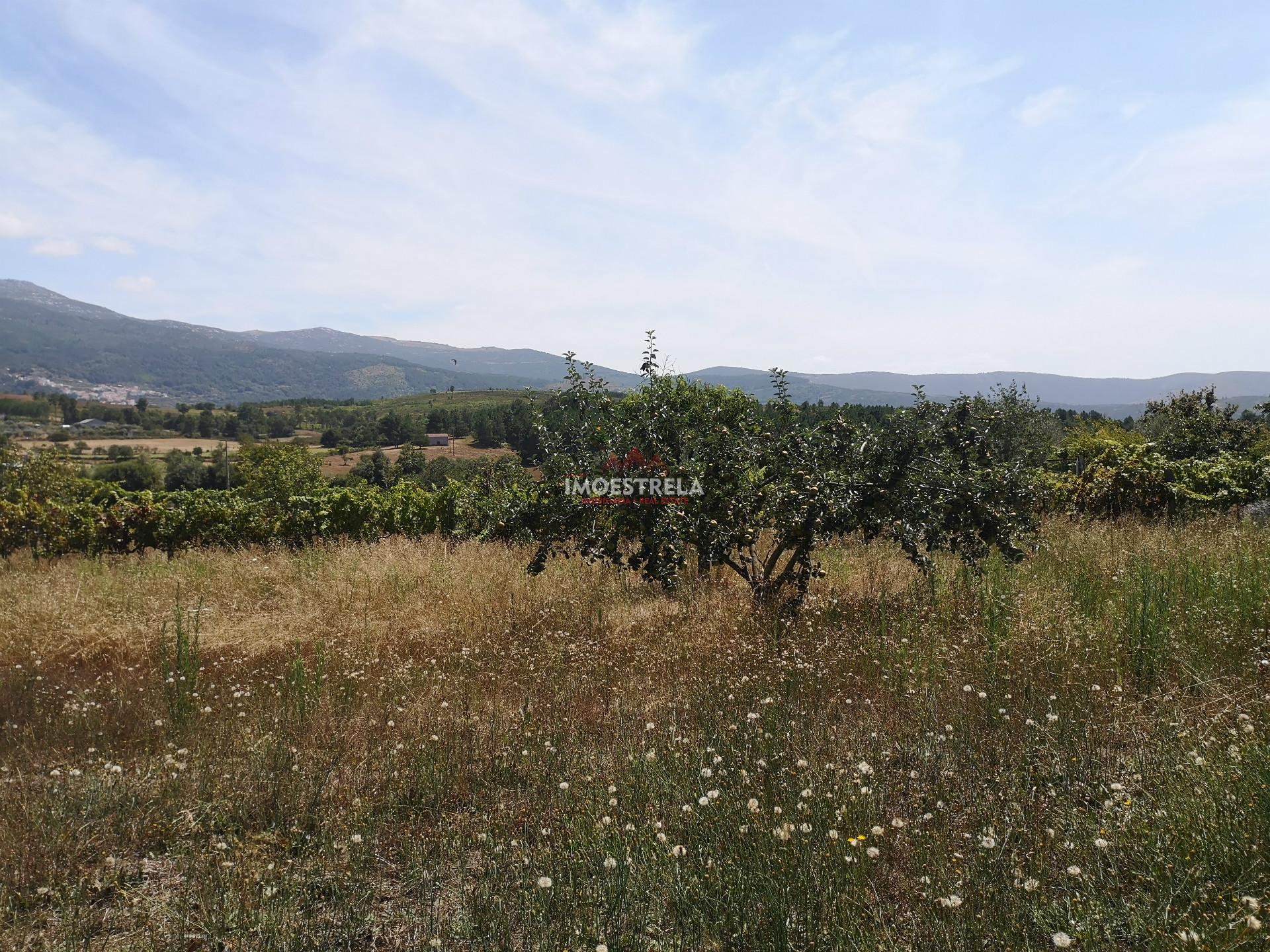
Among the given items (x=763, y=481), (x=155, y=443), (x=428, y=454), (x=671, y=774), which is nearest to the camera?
(x=671, y=774)

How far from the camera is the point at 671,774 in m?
3.63

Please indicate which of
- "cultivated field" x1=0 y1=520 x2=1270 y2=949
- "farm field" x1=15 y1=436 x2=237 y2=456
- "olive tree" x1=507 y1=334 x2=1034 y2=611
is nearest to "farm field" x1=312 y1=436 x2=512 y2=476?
"farm field" x1=15 y1=436 x2=237 y2=456

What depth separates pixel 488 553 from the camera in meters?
10.4

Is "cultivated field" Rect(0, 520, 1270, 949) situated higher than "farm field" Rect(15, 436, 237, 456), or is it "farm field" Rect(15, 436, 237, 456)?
"cultivated field" Rect(0, 520, 1270, 949)

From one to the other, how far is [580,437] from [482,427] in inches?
2148

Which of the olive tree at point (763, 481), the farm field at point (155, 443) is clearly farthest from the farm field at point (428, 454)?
the olive tree at point (763, 481)

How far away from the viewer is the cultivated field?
260 centimetres

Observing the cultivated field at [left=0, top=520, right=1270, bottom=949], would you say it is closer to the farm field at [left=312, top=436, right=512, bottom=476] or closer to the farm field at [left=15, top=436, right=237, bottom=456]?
the farm field at [left=312, top=436, right=512, bottom=476]

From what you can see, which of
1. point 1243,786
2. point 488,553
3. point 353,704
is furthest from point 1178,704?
point 488,553

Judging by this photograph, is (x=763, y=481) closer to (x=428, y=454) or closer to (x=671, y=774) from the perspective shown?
(x=671, y=774)

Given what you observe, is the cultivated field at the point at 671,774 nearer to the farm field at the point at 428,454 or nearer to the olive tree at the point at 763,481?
the olive tree at the point at 763,481

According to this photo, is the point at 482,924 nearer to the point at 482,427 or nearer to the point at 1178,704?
the point at 1178,704

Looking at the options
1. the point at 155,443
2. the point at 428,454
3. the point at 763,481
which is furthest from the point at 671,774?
the point at 155,443

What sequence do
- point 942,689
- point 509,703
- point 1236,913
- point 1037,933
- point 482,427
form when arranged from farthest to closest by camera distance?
point 482,427, point 509,703, point 942,689, point 1037,933, point 1236,913
